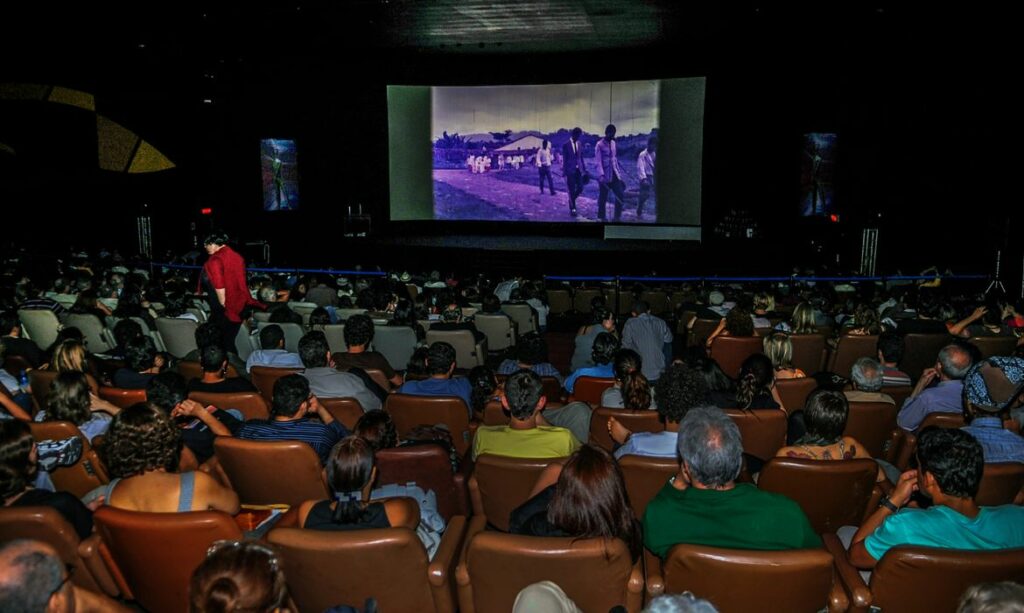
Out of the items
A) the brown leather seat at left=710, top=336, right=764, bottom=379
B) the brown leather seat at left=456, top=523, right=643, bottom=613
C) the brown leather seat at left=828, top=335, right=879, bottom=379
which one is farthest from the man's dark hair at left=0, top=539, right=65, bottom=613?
the brown leather seat at left=828, top=335, right=879, bottom=379

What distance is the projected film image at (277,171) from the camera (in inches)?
761

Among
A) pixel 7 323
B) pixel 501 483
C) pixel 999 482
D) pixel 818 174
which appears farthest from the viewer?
pixel 818 174

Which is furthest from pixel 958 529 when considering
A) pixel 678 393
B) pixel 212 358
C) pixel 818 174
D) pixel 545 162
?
pixel 545 162

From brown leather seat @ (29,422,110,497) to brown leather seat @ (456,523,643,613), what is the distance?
223cm

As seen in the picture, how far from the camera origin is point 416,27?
591 inches

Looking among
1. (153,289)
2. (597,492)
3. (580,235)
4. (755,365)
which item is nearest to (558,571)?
(597,492)

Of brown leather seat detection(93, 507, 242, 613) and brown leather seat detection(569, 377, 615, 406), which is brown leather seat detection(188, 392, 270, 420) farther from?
brown leather seat detection(569, 377, 615, 406)

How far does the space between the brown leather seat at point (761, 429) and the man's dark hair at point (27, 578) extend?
3279mm

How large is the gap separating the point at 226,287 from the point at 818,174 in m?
14.0

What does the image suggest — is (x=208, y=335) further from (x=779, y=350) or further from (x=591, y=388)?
(x=779, y=350)

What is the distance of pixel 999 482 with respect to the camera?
3.22m

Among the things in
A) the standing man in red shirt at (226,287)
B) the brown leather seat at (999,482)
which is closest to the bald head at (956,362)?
the brown leather seat at (999,482)

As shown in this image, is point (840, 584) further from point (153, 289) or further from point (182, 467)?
point (153, 289)

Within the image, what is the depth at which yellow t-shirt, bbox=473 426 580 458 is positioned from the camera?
3773 millimetres
